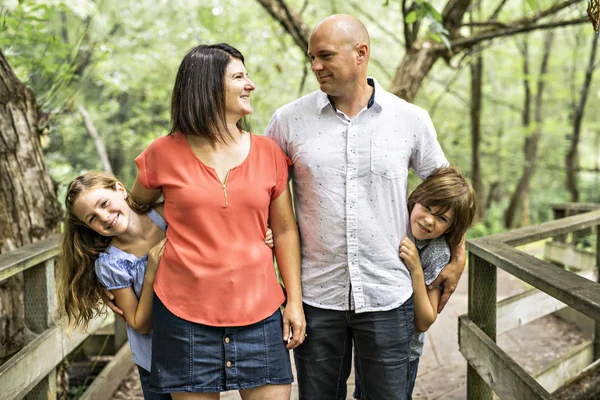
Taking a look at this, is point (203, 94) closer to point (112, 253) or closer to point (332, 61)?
point (332, 61)

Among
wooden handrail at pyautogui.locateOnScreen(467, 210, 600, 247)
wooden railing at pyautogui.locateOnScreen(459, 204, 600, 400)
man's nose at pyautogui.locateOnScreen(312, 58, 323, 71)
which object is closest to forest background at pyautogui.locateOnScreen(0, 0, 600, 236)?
wooden handrail at pyautogui.locateOnScreen(467, 210, 600, 247)

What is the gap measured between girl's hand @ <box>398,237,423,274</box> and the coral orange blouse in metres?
0.51

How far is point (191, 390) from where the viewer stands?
175 cm

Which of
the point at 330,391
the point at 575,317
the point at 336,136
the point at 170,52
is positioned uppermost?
the point at 170,52

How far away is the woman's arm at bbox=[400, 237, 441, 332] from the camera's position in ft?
6.81

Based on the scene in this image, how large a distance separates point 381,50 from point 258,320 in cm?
1251

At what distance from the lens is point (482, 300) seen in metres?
2.71

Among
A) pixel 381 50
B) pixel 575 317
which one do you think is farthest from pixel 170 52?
pixel 575 317

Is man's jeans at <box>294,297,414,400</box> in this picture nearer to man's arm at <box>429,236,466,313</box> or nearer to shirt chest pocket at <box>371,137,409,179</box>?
man's arm at <box>429,236,466,313</box>

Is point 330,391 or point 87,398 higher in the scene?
point 330,391

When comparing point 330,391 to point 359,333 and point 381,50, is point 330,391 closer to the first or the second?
point 359,333

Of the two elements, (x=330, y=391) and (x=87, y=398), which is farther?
(x=87, y=398)

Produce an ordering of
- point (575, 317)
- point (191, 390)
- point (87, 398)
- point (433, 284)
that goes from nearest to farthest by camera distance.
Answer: point (191, 390) → point (433, 284) → point (87, 398) → point (575, 317)

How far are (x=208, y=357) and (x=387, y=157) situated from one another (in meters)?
0.91
